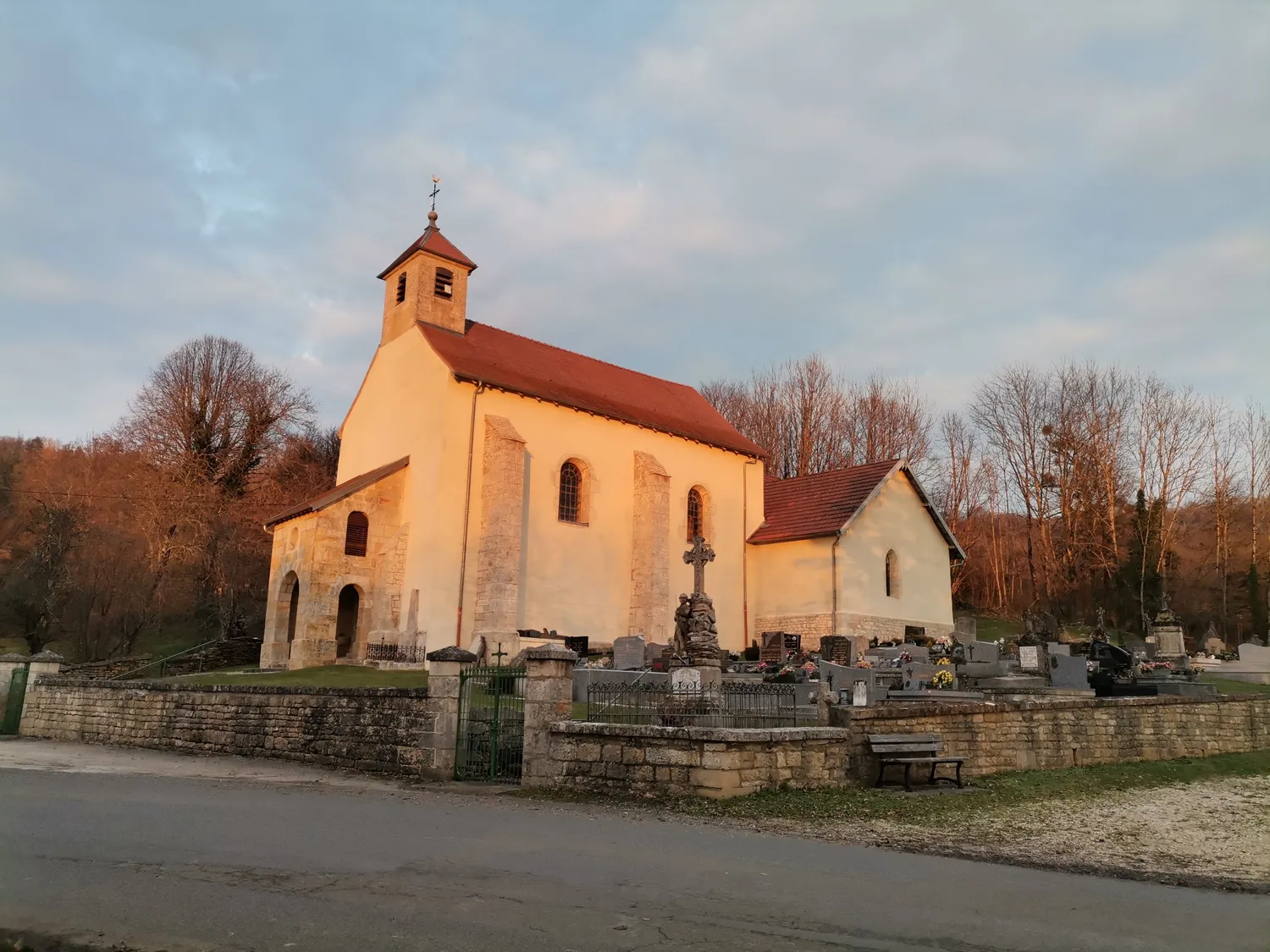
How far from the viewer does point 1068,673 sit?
1758 centimetres

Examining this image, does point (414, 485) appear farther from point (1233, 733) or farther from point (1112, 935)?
point (1112, 935)

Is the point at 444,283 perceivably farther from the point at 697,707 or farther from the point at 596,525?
the point at 697,707

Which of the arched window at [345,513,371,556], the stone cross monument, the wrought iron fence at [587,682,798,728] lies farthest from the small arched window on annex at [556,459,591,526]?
the wrought iron fence at [587,682,798,728]

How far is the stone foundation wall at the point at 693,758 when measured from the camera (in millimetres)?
9227

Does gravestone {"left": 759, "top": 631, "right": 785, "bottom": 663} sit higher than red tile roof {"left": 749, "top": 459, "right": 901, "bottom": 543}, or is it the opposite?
red tile roof {"left": 749, "top": 459, "right": 901, "bottom": 543}

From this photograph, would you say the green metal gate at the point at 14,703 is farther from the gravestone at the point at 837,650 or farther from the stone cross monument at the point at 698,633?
the gravestone at the point at 837,650

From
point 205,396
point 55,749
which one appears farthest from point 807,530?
point 205,396

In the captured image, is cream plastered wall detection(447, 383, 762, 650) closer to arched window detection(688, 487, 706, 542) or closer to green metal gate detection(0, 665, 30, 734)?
arched window detection(688, 487, 706, 542)

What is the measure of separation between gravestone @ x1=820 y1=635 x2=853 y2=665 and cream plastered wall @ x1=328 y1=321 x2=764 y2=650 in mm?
7022

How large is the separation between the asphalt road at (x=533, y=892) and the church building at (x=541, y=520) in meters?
14.6

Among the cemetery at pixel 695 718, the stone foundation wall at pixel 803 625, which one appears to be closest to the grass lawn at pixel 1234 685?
the cemetery at pixel 695 718

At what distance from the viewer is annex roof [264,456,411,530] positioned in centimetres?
2336

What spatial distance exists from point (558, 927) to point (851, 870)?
2611mm

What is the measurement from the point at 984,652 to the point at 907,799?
1093 cm
